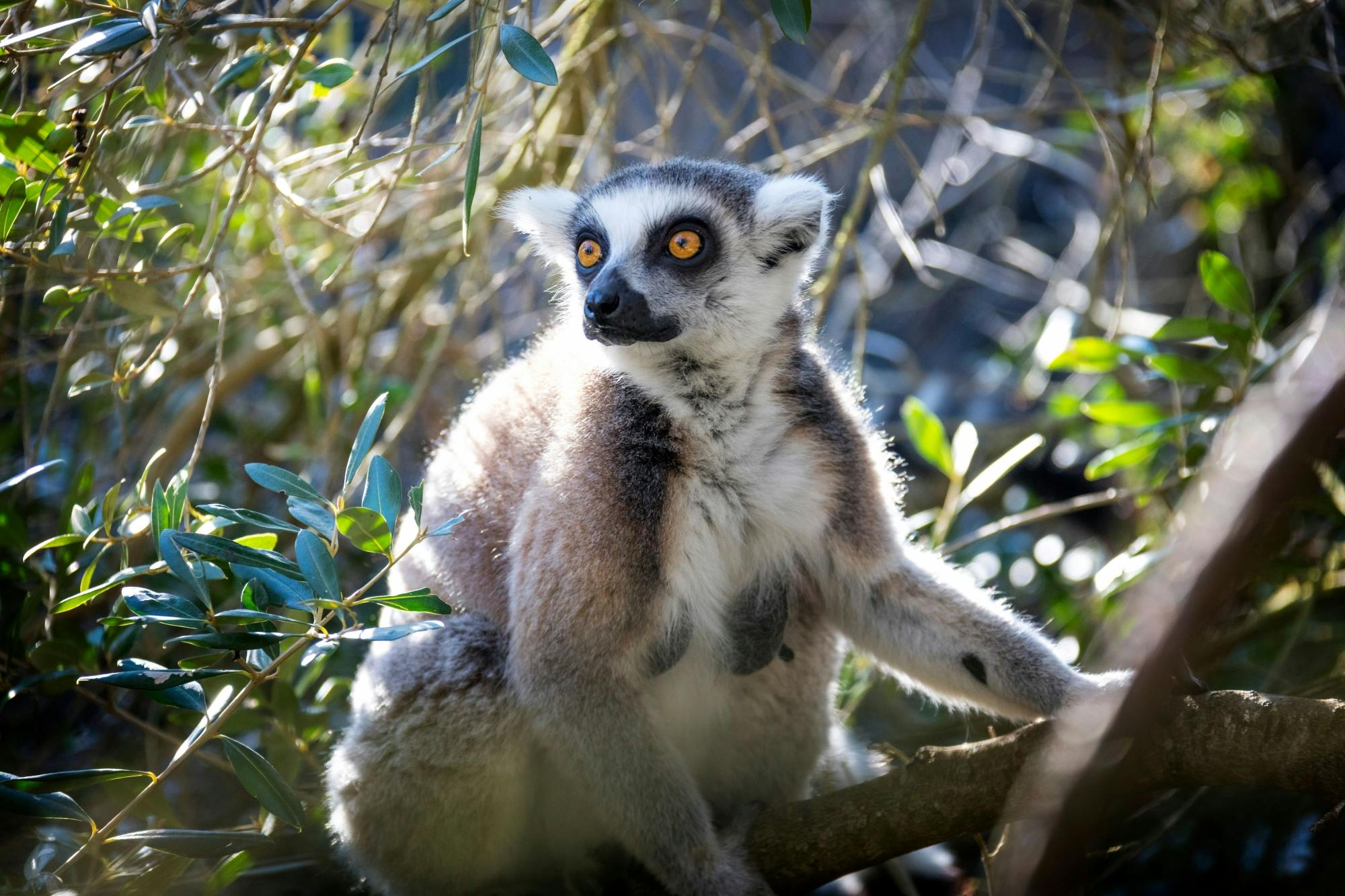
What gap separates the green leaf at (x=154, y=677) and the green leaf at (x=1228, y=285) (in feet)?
11.7

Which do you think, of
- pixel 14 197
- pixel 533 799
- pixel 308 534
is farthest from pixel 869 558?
pixel 14 197

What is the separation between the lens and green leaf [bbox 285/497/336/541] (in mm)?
2275

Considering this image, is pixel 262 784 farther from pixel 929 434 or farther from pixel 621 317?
pixel 929 434

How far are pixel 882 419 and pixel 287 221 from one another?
15.2 ft

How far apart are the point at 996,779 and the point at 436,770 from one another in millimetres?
1616

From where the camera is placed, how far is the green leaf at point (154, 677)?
228 centimetres

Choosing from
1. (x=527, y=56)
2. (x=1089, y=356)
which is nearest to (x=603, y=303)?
(x=527, y=56)

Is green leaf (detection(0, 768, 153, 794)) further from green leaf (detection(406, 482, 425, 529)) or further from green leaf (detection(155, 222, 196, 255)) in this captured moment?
green leaf (detection(155, 222, 196, 255))

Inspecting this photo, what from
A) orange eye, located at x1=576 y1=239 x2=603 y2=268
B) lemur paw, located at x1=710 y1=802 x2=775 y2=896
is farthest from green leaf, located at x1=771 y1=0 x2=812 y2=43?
lemur paw, located at x1=710 y1=802 x2=775 y2=896

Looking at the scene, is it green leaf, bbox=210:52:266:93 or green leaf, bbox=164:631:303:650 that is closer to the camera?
green leaf, bbox=164:631:303:650

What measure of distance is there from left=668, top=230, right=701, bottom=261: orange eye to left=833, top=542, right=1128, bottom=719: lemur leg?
44.0 inches

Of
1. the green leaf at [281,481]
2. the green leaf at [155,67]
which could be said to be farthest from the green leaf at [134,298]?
the green leaf at [281,481]

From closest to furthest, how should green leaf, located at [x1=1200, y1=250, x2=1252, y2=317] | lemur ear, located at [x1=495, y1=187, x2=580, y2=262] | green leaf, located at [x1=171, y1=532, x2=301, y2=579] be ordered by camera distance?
green leaf, located at [x1=171, y1=532, x2=301, y2=579], lemur ear, located at [x1=495, y1=187, x2=580, y2=262], green leaf, located at [x1=1200, y1=250, x2=1252, y2=317]

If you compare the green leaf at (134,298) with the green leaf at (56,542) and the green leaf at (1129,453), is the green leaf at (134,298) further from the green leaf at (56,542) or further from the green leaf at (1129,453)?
the green leaf at (1129,453)
